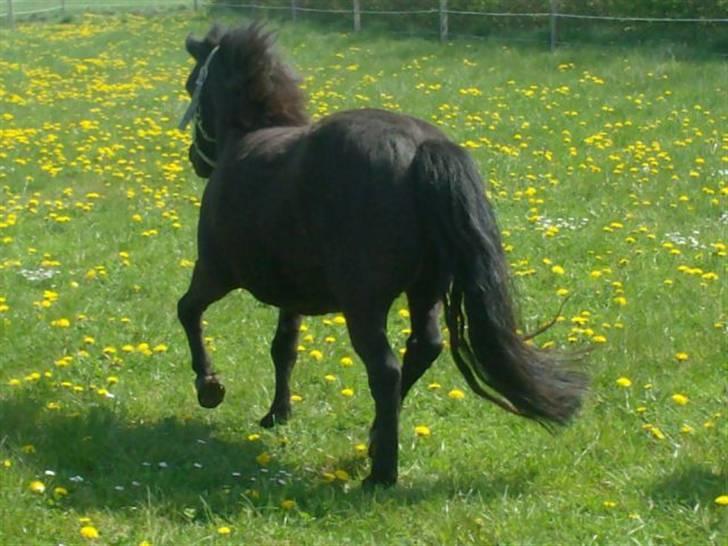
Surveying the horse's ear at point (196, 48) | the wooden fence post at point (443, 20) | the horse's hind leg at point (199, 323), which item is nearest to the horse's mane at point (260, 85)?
the horse's ear at point (196, 48)

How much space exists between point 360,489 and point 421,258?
105 cm

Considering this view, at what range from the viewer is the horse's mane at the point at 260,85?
737 centimetres

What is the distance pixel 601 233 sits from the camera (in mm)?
10336

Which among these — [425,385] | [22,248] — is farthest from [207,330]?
[22,248]

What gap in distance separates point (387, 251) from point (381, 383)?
58cm

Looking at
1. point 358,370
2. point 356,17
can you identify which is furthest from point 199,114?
point 356,17

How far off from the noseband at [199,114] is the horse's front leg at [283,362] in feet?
3.51

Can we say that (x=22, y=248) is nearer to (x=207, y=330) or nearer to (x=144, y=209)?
(x=144, y=209)

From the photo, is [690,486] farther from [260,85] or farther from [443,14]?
[443,14]

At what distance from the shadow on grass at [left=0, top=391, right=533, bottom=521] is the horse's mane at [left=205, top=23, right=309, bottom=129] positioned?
172cm

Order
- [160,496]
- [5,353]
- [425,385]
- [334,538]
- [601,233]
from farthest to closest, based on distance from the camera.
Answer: [601,233] → [5,353] → [425,385] → [160,496] → [334,538]

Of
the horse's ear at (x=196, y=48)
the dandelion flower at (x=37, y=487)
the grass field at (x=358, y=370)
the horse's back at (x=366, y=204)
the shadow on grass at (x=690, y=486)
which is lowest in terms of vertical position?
the grass field at (x=358, y=370)

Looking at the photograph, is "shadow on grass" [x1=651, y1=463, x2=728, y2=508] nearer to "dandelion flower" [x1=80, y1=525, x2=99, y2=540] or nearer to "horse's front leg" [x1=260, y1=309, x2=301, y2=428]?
"horse's front leg" [x1=260, y1=309, x2=301, y2=428]

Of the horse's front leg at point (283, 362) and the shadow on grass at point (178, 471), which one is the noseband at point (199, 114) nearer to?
the horse's front leg at point (283, 362)
